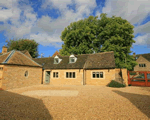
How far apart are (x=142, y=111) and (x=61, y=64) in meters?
16.1

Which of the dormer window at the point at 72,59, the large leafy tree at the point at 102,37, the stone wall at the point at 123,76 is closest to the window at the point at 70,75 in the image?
the dormer window at the point at 72,59

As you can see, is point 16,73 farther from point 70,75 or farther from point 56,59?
point 56,59

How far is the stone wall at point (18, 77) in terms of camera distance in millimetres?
13061

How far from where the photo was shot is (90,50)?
2828cm

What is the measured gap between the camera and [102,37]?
28984mm

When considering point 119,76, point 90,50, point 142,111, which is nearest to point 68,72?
point 119,76

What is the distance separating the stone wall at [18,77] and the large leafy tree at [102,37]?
14.1 metres

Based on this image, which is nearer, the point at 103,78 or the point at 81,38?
the point at 103,78

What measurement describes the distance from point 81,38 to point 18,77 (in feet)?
63.3

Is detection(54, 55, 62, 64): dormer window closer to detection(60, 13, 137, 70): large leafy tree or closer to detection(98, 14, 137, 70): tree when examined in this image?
detection(60, 13, 137, 70): large leafy tree

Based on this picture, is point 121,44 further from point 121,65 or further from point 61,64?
point 61,64

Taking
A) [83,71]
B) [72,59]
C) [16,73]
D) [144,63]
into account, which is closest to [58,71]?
[72,59]

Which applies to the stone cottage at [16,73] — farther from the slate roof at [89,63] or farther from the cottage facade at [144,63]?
the cottage facade at [144,63]

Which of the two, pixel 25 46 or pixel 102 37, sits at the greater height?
pixel 102 37
